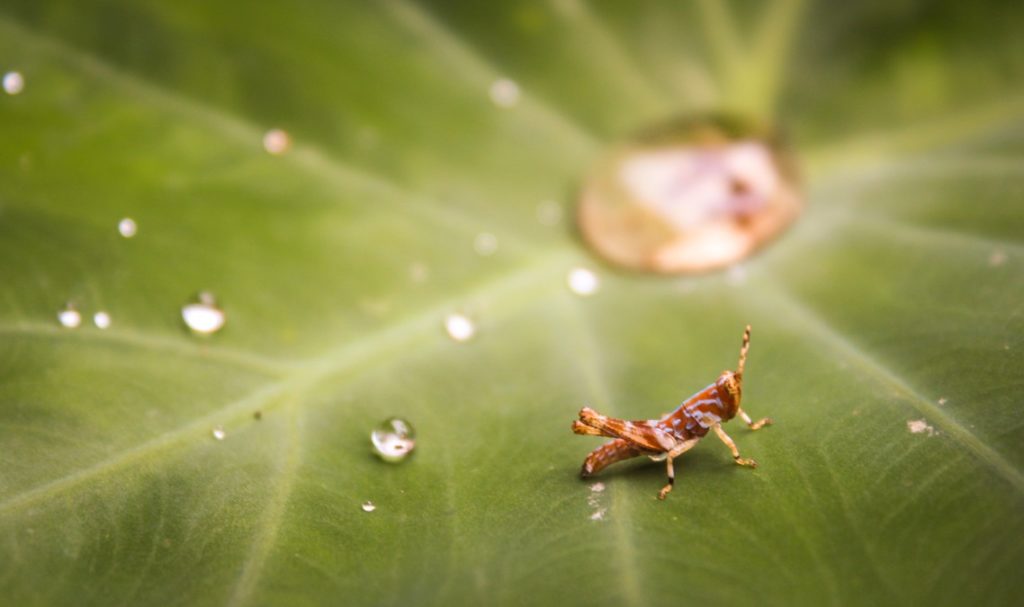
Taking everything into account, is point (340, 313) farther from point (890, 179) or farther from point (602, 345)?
point (890, 179)

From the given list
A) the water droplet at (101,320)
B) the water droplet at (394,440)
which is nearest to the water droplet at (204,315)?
the water droplet at (101,320)

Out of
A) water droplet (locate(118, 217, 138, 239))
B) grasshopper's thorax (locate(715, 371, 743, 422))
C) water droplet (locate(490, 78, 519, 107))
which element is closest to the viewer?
grasshopper's thorax (locate(715, 371, 743, 422))

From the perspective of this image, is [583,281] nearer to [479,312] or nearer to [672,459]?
[479,312]

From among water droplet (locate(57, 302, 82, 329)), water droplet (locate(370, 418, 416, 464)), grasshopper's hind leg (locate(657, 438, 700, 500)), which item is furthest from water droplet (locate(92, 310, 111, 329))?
grasshopper's hind leg (locate(657, 438, 700, 500))

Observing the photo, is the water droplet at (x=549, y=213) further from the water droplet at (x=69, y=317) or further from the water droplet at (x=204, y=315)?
the water droplet at (x=69, y=317)

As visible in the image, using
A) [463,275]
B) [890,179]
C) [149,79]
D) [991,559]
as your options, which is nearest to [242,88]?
[149,79]

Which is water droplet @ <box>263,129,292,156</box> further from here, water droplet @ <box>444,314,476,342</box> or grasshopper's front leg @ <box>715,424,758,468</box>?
grasshopper's front leg @ <box>715,424,758,468</box>
